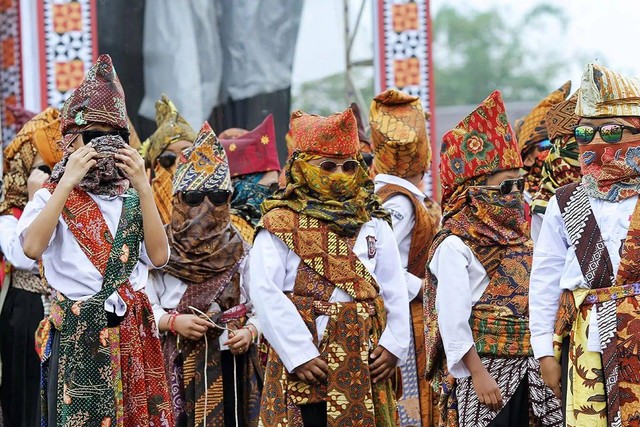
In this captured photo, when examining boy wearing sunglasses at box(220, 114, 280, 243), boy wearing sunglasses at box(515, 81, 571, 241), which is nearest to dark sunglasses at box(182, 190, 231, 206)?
boy wearing sunglasses at box(220, 114, 280, 243)

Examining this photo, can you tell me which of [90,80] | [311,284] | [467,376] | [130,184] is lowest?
[467,376]

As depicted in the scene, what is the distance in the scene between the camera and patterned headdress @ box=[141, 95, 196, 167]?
9500 mm

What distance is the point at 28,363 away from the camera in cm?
891

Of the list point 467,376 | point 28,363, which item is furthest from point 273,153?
point 467,376

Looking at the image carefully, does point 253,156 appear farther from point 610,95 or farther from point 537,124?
point 610,95

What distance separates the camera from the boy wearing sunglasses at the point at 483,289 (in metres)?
6.64

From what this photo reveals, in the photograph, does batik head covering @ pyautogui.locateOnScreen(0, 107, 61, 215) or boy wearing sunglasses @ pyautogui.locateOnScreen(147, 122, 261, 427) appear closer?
boy wearing sunglasses @ pyautogui.locateOnScreen(147, 122, 261, 427)

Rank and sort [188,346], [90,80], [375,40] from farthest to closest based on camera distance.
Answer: [375,40], [188,346], [90,80]

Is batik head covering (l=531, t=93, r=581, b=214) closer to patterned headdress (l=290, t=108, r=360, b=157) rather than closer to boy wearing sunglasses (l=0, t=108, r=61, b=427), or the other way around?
patterned headdress (l=290, t=108, r=360, b=157)

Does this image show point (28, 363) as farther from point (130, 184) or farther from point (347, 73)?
point (347, 73)

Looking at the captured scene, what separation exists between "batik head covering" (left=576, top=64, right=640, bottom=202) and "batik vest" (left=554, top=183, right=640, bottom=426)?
0.32 ft

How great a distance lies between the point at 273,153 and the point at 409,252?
1.36m

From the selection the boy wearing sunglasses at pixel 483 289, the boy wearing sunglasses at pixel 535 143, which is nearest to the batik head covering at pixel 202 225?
the boy wearing sunglasses at pixel 483 289

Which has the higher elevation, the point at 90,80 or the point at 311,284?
the point at 90,80
